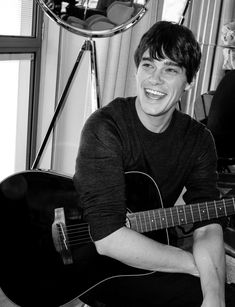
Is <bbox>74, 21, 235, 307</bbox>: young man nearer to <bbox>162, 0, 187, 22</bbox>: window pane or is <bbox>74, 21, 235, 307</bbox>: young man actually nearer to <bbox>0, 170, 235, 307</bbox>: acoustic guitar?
<bbox>0, 170, 235, 307</bbox>: acoustic guitar

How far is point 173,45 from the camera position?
49.1 inches

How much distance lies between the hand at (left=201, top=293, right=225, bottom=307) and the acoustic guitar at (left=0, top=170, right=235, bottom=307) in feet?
0.75

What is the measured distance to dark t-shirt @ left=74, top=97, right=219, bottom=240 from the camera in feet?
3.63

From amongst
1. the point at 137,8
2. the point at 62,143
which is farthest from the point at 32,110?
the point at 137,8

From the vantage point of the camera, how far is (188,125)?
135 cm

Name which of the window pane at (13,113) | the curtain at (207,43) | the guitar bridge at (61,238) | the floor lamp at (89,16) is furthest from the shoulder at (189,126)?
the curtain at (207,43)

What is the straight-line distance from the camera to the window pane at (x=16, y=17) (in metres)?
1.90

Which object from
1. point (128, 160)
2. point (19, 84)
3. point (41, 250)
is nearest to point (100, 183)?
point (128, 160)

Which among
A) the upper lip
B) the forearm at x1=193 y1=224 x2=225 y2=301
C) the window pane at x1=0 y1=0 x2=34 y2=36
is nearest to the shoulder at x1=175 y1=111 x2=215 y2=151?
the upper lip

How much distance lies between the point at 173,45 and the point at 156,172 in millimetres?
385

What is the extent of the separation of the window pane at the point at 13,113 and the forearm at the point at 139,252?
114 cm

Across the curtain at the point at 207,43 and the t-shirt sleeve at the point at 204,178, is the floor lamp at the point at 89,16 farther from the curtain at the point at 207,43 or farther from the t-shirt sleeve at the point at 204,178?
the curtain at the point at 207,43

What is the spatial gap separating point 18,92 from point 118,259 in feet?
4.07

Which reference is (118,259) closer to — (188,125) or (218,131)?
(188,125)
